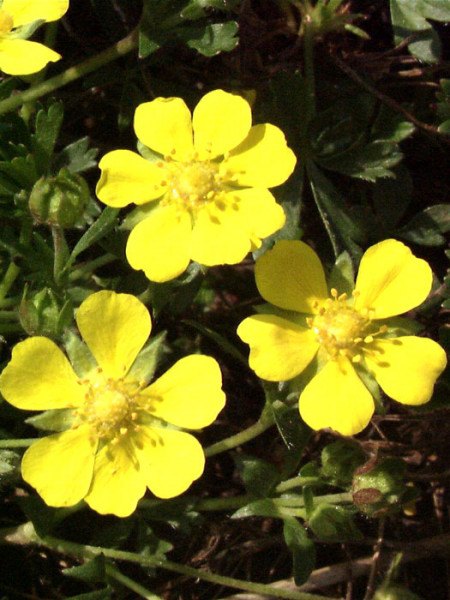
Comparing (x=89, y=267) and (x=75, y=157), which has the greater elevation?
(x=75, y=157)

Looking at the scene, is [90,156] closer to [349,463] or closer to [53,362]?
[53,362]

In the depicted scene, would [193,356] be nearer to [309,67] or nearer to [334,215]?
[334,215]

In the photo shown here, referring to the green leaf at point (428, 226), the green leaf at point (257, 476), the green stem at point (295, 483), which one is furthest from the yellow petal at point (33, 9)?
the green stem at point (295, 483)

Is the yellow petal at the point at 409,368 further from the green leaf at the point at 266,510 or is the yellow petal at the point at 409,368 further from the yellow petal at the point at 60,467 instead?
the yellow petal at the point at 60,467

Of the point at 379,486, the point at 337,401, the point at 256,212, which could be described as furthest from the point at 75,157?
the point at 379,486

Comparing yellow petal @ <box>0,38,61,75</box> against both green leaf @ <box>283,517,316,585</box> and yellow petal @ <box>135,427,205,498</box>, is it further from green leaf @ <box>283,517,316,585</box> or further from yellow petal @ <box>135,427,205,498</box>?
green leaf @ <box>283,517,316,585</box>

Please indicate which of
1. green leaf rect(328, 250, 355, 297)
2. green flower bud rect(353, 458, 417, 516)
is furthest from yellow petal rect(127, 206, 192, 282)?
green flower bud rect(353, 458, 417, 516)
